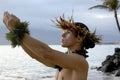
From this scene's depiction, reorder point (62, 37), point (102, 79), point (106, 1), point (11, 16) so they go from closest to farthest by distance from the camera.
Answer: point (11, 16) < point (62, 37) < point (102, 79) < point (106, 1)

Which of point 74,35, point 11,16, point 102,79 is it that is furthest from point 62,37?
point 102,79

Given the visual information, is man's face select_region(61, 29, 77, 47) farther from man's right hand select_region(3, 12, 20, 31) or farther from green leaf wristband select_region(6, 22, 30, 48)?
man's right hand select_region(3, 12, 20, 31)

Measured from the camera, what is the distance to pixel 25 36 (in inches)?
143

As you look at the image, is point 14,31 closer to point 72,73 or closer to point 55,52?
point 55,52

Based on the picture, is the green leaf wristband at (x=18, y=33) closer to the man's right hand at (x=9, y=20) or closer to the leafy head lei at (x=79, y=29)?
the man's right hand at (x=9, y=20)

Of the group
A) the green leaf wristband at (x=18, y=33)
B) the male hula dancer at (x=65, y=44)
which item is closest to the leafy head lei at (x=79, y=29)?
the male hula dancer at (x=65, y=44)

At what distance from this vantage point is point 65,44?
166 inches

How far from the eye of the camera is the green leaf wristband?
3674 millimetres

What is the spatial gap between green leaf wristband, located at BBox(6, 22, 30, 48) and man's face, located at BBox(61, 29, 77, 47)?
1.79 feet

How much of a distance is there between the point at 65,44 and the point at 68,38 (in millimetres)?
71

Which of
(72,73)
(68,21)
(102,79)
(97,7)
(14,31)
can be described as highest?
(97,7)

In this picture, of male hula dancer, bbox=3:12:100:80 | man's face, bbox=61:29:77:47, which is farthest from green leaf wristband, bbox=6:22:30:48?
man's face, bbox=61:29:77:47

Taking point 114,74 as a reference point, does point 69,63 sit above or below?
below

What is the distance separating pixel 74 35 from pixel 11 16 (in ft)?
2.95
